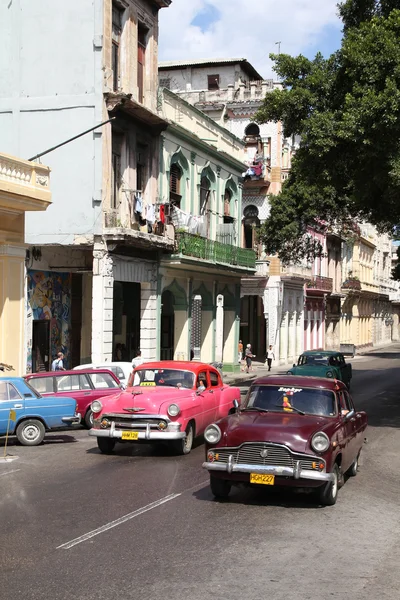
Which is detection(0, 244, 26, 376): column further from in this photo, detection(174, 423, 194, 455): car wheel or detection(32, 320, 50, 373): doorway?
detection(174, 423, 194, 455): car wheel

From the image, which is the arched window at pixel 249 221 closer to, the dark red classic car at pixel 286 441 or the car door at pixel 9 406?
the car door at pixel 9 406

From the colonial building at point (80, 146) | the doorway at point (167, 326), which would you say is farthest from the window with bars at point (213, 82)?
the colonial building at point (80, 146)

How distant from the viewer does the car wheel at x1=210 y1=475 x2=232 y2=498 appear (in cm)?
1100

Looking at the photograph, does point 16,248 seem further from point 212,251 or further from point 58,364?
point 212,251

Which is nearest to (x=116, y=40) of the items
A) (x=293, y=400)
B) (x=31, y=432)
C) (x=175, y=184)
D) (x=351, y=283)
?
(x=175, y=184)

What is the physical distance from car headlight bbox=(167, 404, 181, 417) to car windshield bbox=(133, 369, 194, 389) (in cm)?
132

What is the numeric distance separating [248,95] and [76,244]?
2508 cm

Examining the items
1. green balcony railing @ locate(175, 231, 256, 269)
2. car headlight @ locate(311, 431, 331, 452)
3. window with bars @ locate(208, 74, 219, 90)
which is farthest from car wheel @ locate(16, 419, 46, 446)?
window with bars @ locate(208, 74, 219, 90)

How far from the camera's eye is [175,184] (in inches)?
1328

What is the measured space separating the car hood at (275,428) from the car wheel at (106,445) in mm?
4591

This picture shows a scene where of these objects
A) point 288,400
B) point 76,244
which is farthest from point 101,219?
point 288,400

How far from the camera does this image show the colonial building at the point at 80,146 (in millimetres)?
27250

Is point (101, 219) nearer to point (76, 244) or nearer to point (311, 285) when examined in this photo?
point (76, 244)

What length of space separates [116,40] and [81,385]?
1381 cm
